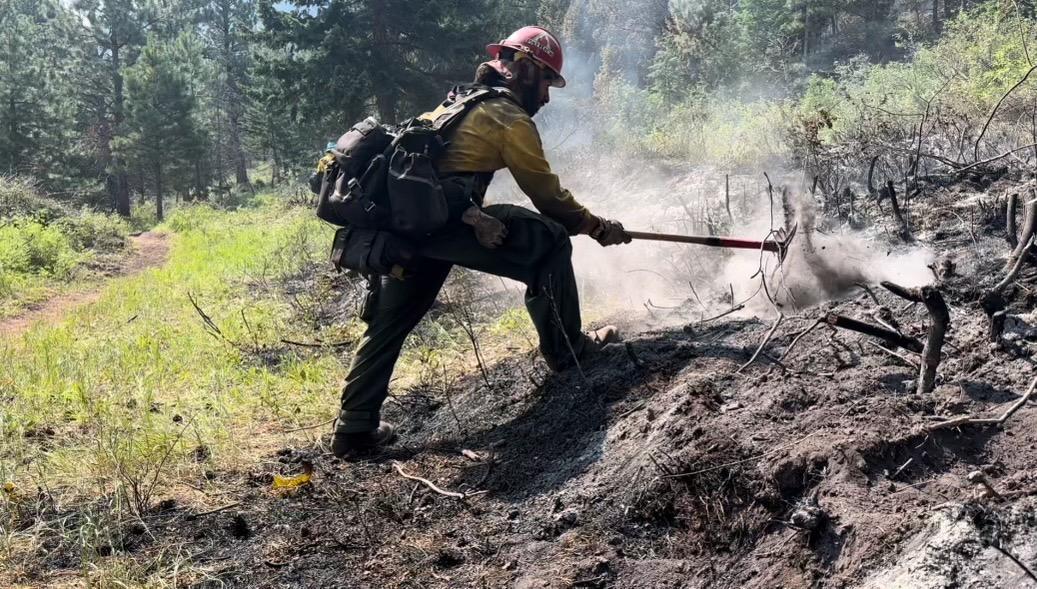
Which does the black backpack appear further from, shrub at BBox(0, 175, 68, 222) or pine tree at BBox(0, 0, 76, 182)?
pine tree at BBox(0, 0, 76, 182)

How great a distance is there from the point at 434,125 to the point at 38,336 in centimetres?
600

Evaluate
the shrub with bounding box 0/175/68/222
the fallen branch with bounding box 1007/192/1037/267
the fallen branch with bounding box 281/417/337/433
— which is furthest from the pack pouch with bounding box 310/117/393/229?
the shrub with bounding box 0/175/68/222

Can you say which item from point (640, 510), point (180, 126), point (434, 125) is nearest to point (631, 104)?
point (434, 125)

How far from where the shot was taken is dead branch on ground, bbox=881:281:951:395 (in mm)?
2262

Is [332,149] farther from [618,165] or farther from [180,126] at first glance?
[180,126]

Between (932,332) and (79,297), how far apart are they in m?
12.1

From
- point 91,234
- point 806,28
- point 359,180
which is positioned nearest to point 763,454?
point 359,180

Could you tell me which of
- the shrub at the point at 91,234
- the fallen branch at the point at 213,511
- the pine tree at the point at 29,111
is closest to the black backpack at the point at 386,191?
the fallen branch at the point at 213,511

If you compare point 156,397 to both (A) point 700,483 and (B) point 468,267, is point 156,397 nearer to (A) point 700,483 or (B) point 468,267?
(B) point 468,267

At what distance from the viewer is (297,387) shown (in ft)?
15.9

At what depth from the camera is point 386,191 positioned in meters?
3.49

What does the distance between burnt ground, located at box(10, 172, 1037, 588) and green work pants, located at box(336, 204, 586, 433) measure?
0.30 m

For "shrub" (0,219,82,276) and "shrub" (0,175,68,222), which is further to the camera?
"shrub" (0,175,68,222)

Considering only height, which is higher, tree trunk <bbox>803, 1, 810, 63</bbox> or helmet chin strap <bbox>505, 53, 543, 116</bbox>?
tree trunk <bbox>803, 1, 810, 63</bbox>
